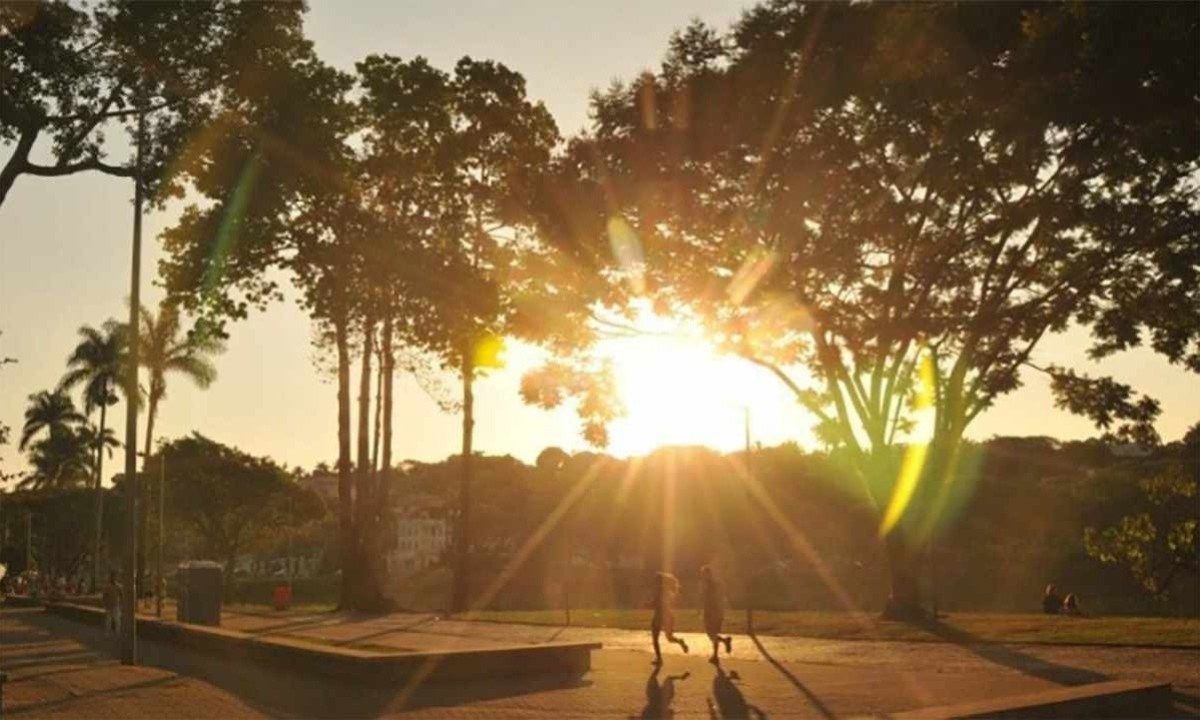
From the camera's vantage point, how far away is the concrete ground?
15141 millimetres

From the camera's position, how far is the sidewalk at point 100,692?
15.2 meters

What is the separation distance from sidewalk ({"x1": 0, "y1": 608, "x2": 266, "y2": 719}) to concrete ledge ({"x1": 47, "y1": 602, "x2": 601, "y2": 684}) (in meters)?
1.23

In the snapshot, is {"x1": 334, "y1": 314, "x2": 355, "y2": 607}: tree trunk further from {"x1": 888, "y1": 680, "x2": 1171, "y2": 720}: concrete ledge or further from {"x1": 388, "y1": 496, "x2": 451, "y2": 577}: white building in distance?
{"x1": 388, "y1": 496, "x2": 451, "y2": 577}: white building in distance

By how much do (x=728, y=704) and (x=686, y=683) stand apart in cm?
248

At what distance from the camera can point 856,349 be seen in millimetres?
24359

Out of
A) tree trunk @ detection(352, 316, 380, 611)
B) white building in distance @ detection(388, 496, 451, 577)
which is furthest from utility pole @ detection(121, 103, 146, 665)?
white building in distance @ detection(388, 496, 451, 577)

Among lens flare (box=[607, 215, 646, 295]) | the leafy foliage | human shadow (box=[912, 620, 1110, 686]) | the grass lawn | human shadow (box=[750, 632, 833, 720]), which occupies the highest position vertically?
lens flare (box=[607, 215, 646, 295])

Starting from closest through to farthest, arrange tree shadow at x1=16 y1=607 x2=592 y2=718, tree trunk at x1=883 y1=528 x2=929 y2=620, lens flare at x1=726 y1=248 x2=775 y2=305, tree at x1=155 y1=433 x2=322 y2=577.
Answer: tree shadow at x1=16 y1=607 x2=592 y2=718
lens flare at x1=726 y1=248 x2=775 y2=305
tree trunk at x1=883 y1=528 x2=929 y2=620
tree at x1=155 y1=433 x2=322 y2=577

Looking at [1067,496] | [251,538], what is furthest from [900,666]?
[251,538]

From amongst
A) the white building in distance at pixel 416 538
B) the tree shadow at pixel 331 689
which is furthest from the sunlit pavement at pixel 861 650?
the white building in distance at pixel 416 538

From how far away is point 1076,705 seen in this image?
12844mm

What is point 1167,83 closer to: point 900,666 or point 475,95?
point 900,666

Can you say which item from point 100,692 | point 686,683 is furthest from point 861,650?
point 100,692

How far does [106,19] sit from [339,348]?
26331mm
